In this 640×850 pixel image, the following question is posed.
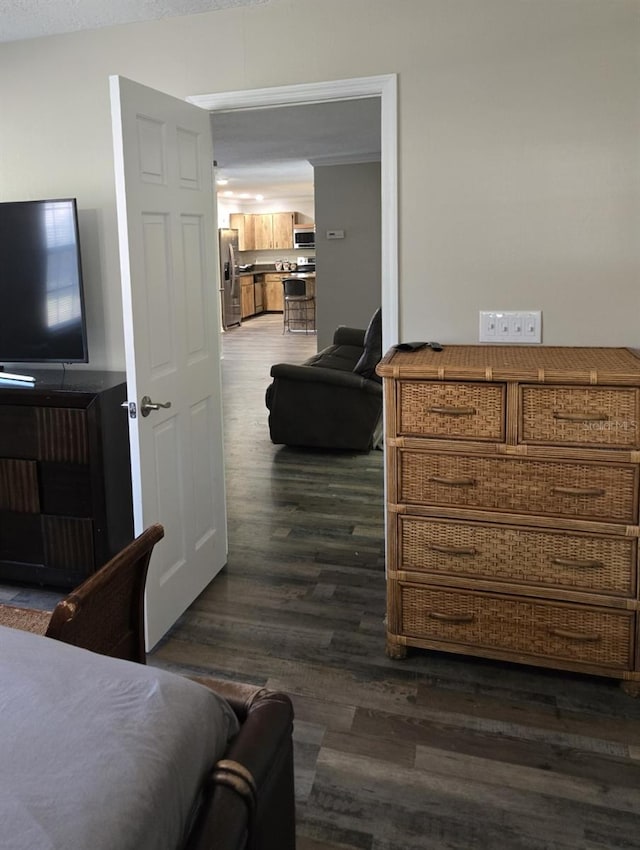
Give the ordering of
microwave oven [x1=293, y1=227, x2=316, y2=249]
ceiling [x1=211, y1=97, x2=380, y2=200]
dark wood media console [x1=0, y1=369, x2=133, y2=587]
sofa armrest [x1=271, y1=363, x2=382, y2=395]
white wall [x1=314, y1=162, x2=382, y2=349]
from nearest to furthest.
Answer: dark wood media console [x1=0, y1=369, x2=133, y2=587] → sofa armrest [x1=271, y1=363, x2=382, y2=395] → ceiling [x1=211, y1=97, x2=380, y2=200] → white wall [x1=314, y1=162, x2=382, y2=349] → microwave oven [x1=293, y1=227, x2=316, y2=249]

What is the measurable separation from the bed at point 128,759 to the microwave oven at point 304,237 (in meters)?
14.9

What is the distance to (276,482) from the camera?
15.1 ft

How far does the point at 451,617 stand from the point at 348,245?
6.75 meters

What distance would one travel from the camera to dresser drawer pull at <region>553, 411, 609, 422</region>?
7.24 ft

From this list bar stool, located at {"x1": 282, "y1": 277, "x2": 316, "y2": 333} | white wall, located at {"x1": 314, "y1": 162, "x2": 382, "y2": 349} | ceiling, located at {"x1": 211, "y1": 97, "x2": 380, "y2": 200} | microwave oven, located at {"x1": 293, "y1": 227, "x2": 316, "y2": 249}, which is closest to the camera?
ceiling, located at {"x1": 211, "y1": 97, "x2": 380, "y2": 200}

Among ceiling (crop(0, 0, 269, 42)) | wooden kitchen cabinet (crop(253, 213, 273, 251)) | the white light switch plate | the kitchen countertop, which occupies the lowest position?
the white light switch plate

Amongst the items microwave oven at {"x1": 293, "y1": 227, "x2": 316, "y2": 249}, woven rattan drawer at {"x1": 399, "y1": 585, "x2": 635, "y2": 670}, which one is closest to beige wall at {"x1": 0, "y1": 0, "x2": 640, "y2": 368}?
woven rattan drawer at {"x1": 399, "y1": 585, "x2": 635, "y2": 670}

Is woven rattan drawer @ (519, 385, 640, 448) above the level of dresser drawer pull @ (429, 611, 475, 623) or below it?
above

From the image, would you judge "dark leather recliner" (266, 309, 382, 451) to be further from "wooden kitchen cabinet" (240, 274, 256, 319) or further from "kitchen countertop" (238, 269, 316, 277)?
"wooden kitchen cabinet" (240, 274, 256, 319)

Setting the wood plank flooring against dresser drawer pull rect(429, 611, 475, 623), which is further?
dresser drawer pull rect(429, 611, 475, 623)

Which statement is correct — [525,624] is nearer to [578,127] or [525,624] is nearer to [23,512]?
[578,127]

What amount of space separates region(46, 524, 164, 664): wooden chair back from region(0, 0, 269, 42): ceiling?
2.17 metres

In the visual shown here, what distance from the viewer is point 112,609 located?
1.57m

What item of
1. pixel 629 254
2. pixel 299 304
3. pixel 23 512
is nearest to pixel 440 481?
pixel 629 254
